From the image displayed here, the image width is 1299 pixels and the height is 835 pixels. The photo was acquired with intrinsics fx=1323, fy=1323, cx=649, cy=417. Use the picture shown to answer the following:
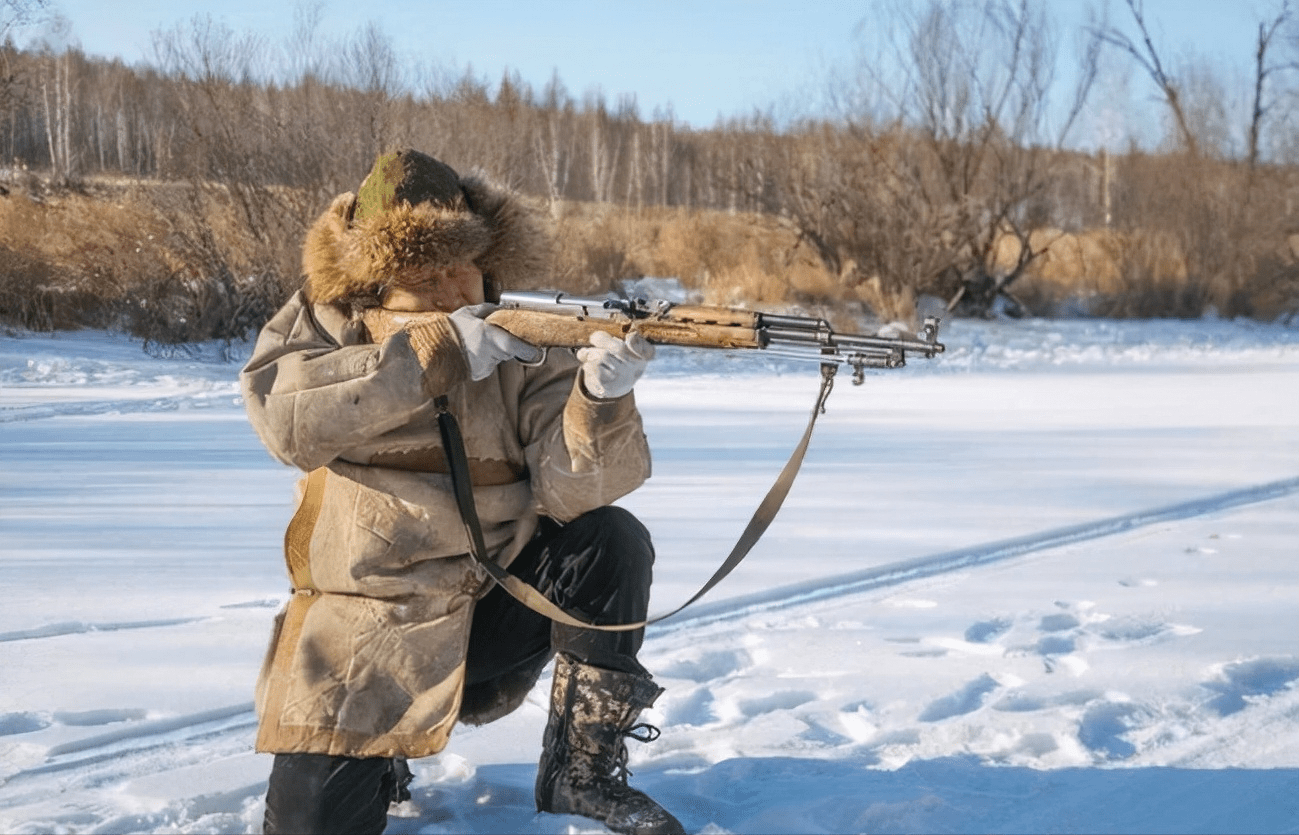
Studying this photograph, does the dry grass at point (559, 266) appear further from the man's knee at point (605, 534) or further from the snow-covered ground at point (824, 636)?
the man's knee at point (605, 534)

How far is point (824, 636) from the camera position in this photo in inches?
148

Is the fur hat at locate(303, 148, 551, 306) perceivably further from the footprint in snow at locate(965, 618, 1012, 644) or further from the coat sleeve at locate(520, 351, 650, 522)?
the footprint in snow at locate(965, 618, 1012, 644)

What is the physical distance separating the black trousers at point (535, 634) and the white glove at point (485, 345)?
33 cm

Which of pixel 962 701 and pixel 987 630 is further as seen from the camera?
pixel 987 630

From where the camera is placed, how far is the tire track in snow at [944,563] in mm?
4020

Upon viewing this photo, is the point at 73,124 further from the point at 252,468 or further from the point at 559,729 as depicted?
the point at 559,729

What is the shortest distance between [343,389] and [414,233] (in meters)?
0.32

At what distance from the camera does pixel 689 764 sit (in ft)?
9.13

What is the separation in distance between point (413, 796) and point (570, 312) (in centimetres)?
102

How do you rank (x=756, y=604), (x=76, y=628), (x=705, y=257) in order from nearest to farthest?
1. (x=76, y=628)
2. (x=756, y=604)
3. (x=705, y=257)

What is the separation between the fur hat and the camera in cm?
235

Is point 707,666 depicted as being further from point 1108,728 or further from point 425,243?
point 425,243

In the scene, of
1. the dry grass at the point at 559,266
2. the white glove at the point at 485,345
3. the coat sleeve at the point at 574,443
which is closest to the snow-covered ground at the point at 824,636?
the coat sleeve at the point at 574,443

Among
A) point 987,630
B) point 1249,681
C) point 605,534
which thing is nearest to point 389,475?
point 605,534
